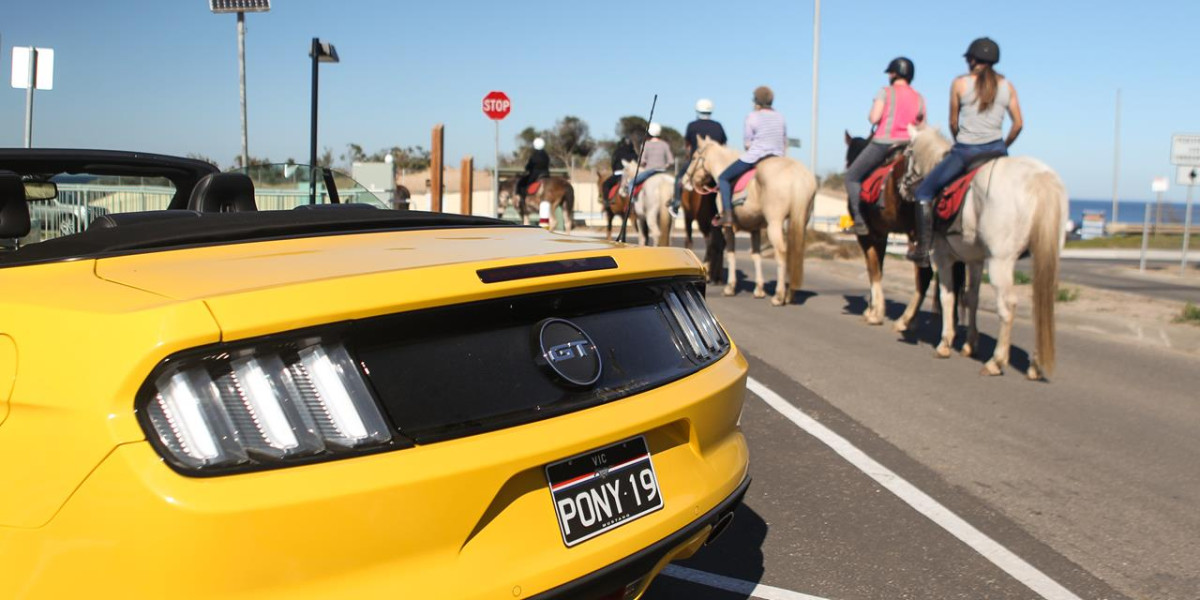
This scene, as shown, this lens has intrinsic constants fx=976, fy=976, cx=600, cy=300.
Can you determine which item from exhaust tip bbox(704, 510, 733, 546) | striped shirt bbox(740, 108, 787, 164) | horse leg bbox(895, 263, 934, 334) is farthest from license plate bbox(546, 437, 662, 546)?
striped shirt bbox(740, 108, 787, 164)

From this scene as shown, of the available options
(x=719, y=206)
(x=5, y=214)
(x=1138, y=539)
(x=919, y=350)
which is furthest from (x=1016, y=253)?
(x=5, y=214)

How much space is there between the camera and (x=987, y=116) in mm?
8820

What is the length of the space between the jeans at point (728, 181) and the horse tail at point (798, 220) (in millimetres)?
920

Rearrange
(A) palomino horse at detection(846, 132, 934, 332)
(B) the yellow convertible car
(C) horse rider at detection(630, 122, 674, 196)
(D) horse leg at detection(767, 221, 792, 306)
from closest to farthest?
(B) the yellow convertible car
(A) palomino horse at detection(846, 132, 934, 332)
(D) horse leg at detection(767, 221, 792, 306)
(C) horse rider at detection(630, 122, 674, 196)

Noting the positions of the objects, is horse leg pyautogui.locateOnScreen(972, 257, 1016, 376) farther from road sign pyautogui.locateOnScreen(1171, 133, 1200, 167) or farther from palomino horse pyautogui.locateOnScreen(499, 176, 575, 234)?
palomino horse pyautogui.locateOnScreen(499, 176, 575, 234)

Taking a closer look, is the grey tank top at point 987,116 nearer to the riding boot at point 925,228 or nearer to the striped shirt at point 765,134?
the riding boot at point 925,228

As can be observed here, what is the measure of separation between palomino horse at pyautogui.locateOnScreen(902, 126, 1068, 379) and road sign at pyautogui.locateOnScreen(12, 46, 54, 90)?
35.4 feet

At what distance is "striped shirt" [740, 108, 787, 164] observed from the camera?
13430 mm

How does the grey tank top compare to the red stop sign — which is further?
the red stop sign

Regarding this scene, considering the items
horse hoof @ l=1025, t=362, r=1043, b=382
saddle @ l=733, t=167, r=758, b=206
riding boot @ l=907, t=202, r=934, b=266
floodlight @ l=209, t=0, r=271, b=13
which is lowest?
horse hoof @ l=1025, t=362, r=1043, b=382

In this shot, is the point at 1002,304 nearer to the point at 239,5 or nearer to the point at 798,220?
the point at 798,220

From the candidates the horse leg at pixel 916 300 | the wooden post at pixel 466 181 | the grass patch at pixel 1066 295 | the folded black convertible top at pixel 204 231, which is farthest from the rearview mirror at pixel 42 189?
the wooden post at pixel 466 181

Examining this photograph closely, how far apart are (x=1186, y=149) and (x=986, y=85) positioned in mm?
15589

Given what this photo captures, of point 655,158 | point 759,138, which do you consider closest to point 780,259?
point 759,138
